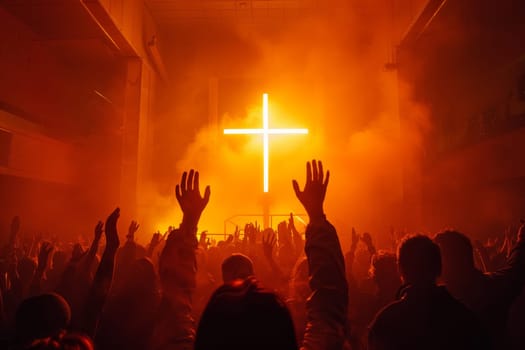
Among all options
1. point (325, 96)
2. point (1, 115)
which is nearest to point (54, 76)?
point (1, 115)

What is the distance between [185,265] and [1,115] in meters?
7.72

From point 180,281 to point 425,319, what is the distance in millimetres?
1154

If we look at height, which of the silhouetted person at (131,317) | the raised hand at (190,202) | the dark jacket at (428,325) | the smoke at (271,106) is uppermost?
the smoke at (271,106)

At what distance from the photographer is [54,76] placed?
10.4 meters

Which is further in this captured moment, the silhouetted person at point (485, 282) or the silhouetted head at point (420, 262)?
the silhouetted person at point (485, 282)

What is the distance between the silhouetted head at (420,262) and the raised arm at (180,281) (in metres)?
0.99

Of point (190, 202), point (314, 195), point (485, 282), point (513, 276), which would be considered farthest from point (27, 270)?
point (513, 276)

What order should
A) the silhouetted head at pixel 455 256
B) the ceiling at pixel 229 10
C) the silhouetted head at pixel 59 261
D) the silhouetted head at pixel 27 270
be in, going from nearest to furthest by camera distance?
1. the silhouetted head at pixel 455 256
2. the silhouetted head at pixel 27 270
3. the silhouetted head at pixel 59 261
4. the ceiling at pixel 229 10

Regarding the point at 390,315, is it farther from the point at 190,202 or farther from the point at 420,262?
the point at 190,202

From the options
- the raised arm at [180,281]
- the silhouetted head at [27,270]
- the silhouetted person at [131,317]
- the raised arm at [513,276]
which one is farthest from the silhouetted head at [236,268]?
the silhouetted head at [27,270]

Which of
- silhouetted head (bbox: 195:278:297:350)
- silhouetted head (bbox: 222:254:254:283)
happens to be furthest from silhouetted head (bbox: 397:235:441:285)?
silhouetted head (bbox: 222:254:254:283)

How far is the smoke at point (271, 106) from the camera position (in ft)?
39.2

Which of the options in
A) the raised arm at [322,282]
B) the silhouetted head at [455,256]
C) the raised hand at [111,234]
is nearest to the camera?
the raised arm at [322,282]

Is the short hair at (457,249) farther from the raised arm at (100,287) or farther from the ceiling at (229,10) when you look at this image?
the ceiling at (229,10)
